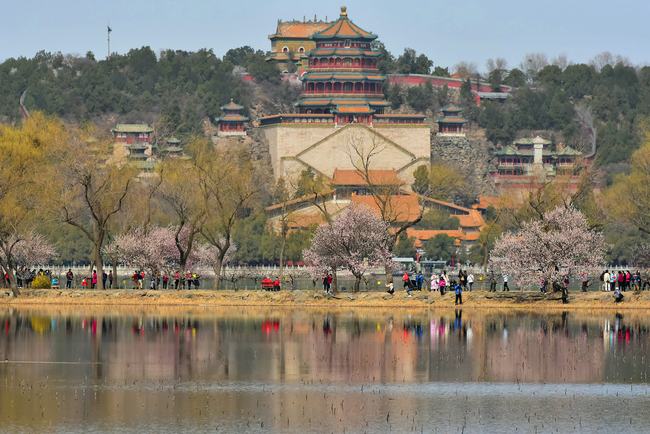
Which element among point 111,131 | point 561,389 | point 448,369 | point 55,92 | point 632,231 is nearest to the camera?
point 561,389

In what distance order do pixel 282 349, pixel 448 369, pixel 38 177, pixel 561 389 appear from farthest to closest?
pixel 38 177, pixel 282 349, pixel 448 369, pixel 561 389

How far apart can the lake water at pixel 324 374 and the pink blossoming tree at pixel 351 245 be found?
35.6 ft

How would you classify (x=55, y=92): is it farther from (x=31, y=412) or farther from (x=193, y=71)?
(x=31, y=412)

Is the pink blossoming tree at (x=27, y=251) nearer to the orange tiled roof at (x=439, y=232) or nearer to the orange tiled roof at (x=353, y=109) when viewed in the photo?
the orange tiled roof at (x=439, y=232)

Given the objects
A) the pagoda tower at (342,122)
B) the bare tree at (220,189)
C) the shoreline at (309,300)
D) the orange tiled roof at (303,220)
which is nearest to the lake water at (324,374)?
the shoreline at (309,300)

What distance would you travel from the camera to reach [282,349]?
141 feet

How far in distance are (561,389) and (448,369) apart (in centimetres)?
424

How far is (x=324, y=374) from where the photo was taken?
3778 centimetres

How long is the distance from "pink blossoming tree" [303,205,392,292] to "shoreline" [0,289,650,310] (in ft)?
11.1

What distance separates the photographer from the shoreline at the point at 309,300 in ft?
191

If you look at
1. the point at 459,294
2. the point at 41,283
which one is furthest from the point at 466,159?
the point at 459,294

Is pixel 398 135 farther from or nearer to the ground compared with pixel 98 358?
farther from the ground

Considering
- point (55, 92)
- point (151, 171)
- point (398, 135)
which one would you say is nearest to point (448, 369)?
A: point (151, 171)

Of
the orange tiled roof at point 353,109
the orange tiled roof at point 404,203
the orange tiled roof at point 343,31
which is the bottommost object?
the orange tiled roof at point 404,203
